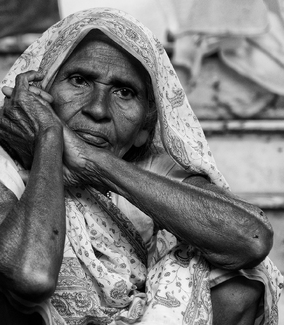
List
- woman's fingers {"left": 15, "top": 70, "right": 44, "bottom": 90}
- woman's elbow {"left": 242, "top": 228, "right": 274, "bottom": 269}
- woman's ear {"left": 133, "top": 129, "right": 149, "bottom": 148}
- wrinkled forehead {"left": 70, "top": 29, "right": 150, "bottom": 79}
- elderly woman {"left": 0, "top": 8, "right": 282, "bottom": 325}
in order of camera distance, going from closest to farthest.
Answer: elderly woman {"left": 0, "top": 8, "right": 282, "bottom": 325}, woman's elbow {"left": 242, "top": 228, "right": 274, "bottom": 269}, woman's fingers {"left": 15, "top": 70, "right": 44, "bottom": 90}, wrinkled forehead {"left": 70, "top": 29, "right": 150, "bottom": 79}, woman's ear {"left": 133, "top": 129, "right": 149, "bottom": 148}

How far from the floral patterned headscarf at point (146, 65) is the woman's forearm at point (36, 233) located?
0.55 metres

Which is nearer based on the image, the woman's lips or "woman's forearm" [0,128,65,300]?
"woman's forearm" [0,128,65,300]

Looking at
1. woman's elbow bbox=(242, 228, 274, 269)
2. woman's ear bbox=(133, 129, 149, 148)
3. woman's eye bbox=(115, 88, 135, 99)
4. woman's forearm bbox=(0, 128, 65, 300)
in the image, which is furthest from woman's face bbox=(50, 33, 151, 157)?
woman's elbow bbox=(242, 228, 274, 269)

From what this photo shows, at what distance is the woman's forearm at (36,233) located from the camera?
Answer: 2750 millimetres

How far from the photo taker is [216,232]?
10.3ft

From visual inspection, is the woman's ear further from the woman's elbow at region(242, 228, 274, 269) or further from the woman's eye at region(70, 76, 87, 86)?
the woman's elbow at region(242, 228, 274, 269)

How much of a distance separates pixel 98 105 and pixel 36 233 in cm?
67

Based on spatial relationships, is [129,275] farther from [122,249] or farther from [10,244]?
[10,244]

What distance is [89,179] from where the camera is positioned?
3262 millimetres

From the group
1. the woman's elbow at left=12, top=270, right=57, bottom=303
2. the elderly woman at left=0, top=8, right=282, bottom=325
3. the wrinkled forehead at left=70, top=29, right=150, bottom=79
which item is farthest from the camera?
the wrinkled forehead at left=70, top=29, right=150, bottom=79

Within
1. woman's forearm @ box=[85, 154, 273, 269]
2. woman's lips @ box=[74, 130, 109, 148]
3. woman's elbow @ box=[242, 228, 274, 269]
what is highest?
woman's lips @ box=[74, 130, 109, 148]

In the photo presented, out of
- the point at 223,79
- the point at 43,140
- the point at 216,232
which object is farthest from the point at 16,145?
the point at 223,79

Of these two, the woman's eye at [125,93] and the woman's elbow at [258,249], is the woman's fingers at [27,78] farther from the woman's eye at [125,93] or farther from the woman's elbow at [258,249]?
the woman's elbow at [258,249]

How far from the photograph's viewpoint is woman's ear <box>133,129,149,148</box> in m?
3.66
